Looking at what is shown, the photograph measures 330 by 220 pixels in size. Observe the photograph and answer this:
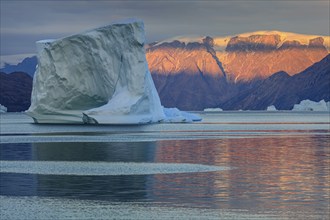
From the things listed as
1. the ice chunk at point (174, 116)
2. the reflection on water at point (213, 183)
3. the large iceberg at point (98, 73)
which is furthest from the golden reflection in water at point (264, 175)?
the ice chunk at point (174, 116)

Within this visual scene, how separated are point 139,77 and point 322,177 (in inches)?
2190

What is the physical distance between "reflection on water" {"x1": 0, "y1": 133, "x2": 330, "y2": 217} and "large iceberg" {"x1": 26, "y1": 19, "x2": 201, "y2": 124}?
1515 inches

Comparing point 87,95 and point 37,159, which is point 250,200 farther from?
point 87,95

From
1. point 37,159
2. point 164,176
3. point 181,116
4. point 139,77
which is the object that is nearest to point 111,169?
point 164,176

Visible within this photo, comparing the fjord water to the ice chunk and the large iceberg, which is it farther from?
the ice chunk

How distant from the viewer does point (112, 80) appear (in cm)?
8562

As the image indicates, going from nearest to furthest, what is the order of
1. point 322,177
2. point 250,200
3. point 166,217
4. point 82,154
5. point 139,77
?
point 166,217 < point 250,200 < point 322,177 < point 82,154 < point 139,77

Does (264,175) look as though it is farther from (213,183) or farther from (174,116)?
(174,116)

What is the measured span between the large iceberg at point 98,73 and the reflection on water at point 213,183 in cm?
3848

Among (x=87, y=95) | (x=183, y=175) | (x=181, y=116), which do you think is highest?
(x=183, y=175)

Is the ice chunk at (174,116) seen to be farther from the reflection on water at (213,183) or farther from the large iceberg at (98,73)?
the reflection on water at (213,183)

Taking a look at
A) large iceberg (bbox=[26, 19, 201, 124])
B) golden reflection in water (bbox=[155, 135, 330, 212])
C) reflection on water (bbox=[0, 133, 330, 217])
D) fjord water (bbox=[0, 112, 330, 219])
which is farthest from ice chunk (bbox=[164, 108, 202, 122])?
fjord water (bbox=[0, 112, 330, 219])

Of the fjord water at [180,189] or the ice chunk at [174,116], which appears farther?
the ice chunk at [174,116]

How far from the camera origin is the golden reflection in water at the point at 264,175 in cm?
2294
